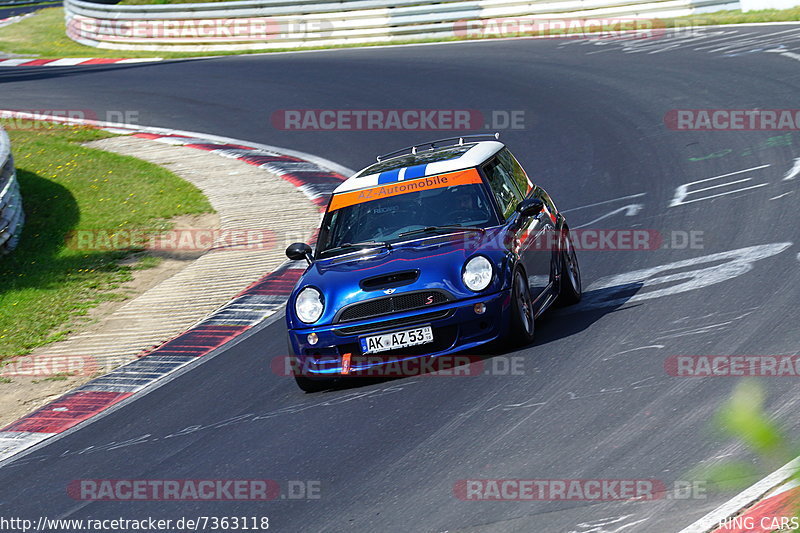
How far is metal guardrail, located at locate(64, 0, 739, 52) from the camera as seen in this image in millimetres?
26547

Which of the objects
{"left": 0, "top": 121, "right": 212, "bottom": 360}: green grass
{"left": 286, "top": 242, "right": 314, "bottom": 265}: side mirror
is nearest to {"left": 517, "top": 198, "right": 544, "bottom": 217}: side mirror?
{"left": 286, "top": 242, "right": 314, "bottom": 265}: side mirror

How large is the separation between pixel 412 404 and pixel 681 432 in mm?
1969

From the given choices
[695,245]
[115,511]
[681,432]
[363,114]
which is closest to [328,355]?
[115,511]

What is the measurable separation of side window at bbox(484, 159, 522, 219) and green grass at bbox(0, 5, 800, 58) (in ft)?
54.1

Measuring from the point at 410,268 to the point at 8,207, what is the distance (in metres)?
8.04

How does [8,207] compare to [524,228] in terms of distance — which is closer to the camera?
[524,228]

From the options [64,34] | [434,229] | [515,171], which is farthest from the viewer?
[64,34]

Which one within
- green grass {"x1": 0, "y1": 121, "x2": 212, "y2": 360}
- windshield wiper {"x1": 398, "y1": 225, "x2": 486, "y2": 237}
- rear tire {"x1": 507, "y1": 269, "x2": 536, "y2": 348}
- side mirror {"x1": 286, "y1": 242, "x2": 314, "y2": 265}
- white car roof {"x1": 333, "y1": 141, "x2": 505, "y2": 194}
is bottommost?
green grass {"x1": 0, "y1": 121, "x2": 212, "y2": 360}

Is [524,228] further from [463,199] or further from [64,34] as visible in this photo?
[64,34]

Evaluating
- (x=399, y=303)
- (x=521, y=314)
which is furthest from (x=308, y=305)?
(x=521, y=314)

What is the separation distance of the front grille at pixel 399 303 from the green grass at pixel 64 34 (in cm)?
1857

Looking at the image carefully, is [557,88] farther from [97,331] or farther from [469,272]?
[469,272]

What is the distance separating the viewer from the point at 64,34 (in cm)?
3759

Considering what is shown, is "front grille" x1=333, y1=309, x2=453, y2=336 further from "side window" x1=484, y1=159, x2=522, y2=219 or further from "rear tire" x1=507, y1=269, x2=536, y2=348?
"side window" x1=484, y1=159, x2=522, y2=219
